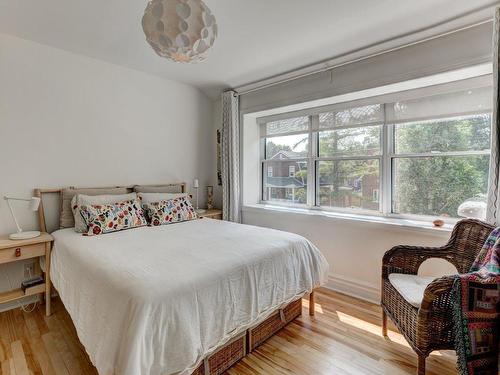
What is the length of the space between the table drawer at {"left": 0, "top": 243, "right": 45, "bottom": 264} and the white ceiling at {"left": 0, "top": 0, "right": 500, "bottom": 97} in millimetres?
1879

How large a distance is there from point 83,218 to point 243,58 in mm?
2252

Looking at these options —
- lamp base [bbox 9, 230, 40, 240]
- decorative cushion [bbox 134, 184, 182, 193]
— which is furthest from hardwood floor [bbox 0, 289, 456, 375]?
decorative cushion [bbox 134, 184, 182, 193]

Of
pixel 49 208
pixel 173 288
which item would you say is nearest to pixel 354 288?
pixel 173 288

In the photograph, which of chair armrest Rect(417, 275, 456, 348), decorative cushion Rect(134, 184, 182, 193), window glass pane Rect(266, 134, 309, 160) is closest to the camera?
chair armrest Rect(417, 275, 456, 348)

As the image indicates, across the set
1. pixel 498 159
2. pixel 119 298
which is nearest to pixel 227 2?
pixel 119 298

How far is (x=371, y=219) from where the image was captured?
2.66 m

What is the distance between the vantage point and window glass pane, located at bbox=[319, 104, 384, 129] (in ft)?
9.29

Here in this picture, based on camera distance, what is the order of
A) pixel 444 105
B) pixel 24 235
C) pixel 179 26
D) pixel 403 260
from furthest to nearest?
pixel 444 105, pixel 24 235, pixel 403 260, pixel 179 26

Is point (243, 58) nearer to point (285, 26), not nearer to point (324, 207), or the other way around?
point (285, 26)

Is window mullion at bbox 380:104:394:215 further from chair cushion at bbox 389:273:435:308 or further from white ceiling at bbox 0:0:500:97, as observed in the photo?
chair cushion at bbox 389:273:435:308

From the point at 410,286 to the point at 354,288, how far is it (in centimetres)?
104

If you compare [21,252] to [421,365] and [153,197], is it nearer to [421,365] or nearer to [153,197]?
[153,197]

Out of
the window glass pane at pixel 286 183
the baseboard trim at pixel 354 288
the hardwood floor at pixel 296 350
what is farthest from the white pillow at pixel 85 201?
the baseboard trim at pixel 354 288

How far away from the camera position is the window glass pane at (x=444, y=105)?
7.29 feet
